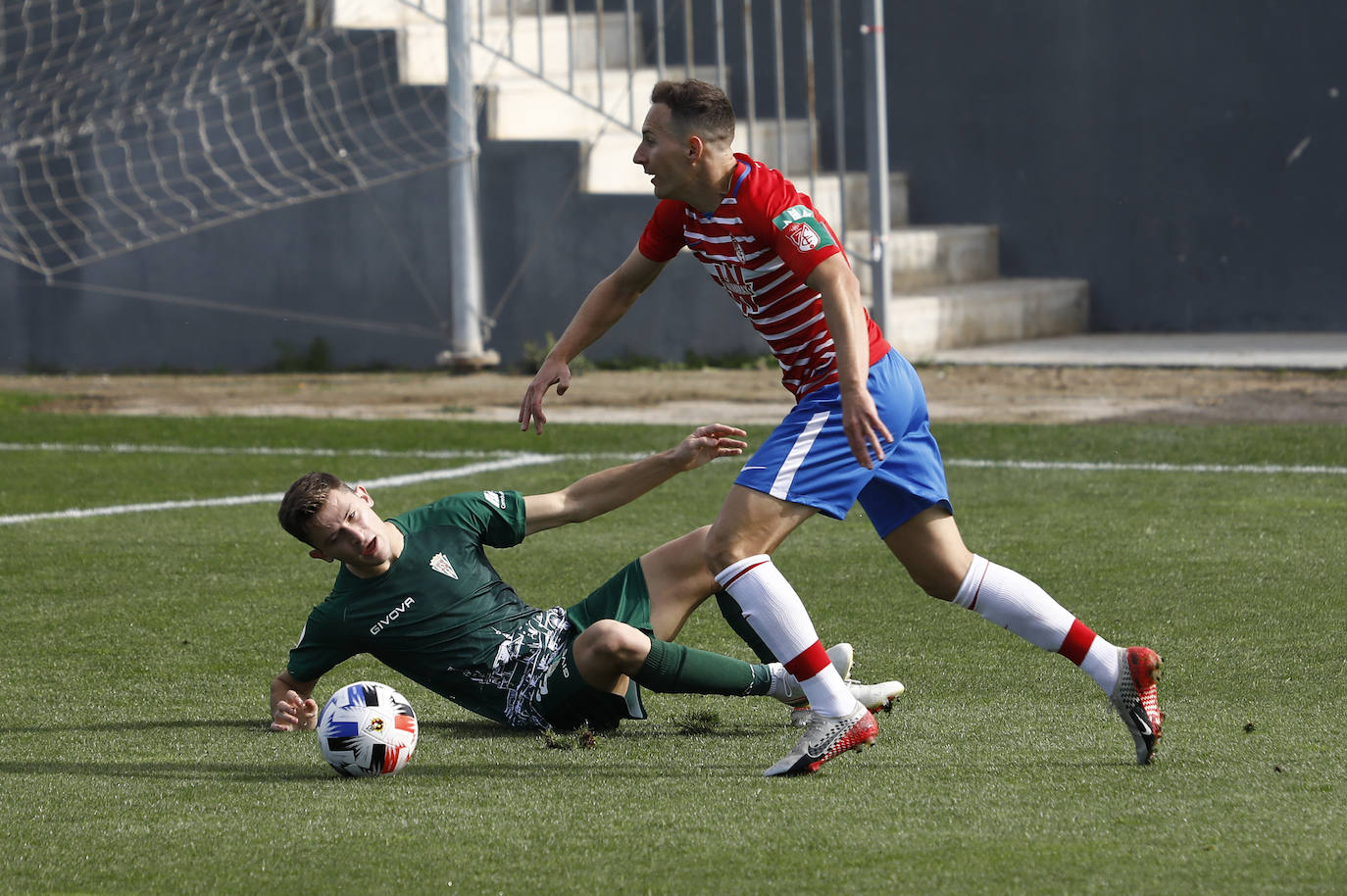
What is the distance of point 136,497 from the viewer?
27.3ft

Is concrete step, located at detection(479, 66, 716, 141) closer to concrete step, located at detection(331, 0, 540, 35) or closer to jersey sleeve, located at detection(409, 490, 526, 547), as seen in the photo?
concrete step, located at detection(331, 0, 540, 35)

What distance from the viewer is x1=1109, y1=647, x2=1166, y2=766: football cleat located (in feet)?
12.5

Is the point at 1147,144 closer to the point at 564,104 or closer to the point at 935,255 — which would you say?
the point at 935,255

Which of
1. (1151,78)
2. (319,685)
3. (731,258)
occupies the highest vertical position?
(1151,78)

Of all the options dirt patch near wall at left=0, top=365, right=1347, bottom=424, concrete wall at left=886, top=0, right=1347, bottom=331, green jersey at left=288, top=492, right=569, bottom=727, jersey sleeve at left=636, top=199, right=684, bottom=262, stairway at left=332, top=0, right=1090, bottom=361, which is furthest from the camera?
concrete wall at left=886, top=0, right=1347, bottom=331

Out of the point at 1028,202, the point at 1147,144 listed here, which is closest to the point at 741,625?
the point at 1147,144

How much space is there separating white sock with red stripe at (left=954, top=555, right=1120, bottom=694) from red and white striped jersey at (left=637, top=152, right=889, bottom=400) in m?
0.56

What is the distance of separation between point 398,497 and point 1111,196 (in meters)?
7.98

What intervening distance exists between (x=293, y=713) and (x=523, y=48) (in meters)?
11.6

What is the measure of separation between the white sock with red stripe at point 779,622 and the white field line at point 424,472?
4.68 m

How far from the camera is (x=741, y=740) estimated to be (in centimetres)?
418

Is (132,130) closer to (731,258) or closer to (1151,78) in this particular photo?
(1151,78)

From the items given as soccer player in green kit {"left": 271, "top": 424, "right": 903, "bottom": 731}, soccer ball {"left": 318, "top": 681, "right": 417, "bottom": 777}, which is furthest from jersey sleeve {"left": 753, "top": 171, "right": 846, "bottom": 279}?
soccer ball {"left": 318, "top": 681, "right": 417, "bottom": 777}

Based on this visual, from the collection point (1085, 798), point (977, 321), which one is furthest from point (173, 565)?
point (977, 321)
